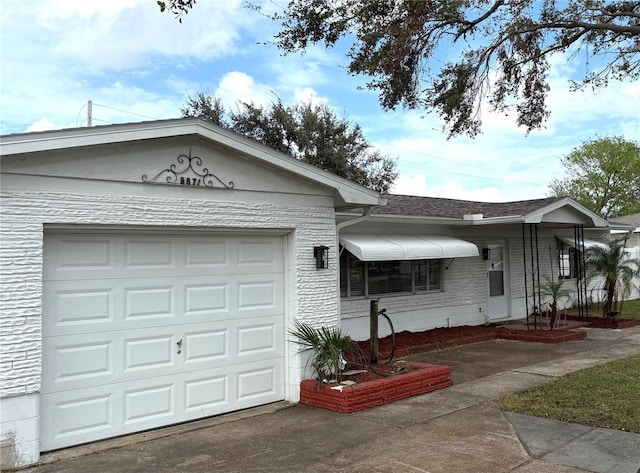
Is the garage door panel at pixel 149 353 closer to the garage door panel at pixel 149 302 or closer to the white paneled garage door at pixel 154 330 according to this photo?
the white paneled garage door at pixel 154 330

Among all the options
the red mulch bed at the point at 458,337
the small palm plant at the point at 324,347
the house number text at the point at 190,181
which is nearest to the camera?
the house number text at the point at 190,181


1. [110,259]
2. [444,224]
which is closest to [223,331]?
[110,259]

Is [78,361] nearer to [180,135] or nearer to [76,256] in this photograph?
[76,256]

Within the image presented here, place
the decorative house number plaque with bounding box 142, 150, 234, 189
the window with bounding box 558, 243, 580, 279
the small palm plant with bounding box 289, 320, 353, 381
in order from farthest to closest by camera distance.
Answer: the window with bounding box 558, 243, 580, 279 → the small palm plant with bounding box 289, 320, 353, 381 → the decorative house number plaque with bounding box 142, 150, 234, 189

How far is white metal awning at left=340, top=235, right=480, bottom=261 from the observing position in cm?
1017

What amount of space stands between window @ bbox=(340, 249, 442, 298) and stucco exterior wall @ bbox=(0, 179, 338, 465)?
13.2 ft

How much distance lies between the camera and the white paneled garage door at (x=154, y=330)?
574 cm

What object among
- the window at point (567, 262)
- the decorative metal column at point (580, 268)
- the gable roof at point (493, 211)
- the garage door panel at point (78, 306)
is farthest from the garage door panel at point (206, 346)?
the window at point (567, 262)

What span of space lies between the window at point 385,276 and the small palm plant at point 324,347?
3547 mm

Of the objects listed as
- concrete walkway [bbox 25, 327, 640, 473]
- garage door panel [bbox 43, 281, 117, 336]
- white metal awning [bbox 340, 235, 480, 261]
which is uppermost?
white metal awning [bbox 340, 235, 480, 261]

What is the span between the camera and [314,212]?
25.6 feet

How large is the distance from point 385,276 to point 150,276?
260 inches

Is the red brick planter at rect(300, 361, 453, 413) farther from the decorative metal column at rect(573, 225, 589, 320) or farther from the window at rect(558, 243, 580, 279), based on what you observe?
the window at rect(558, 243, 580, 279)

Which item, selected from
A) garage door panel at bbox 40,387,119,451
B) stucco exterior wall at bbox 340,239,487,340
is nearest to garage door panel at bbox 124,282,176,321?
garage door panel at bbox 40,387,119,451
